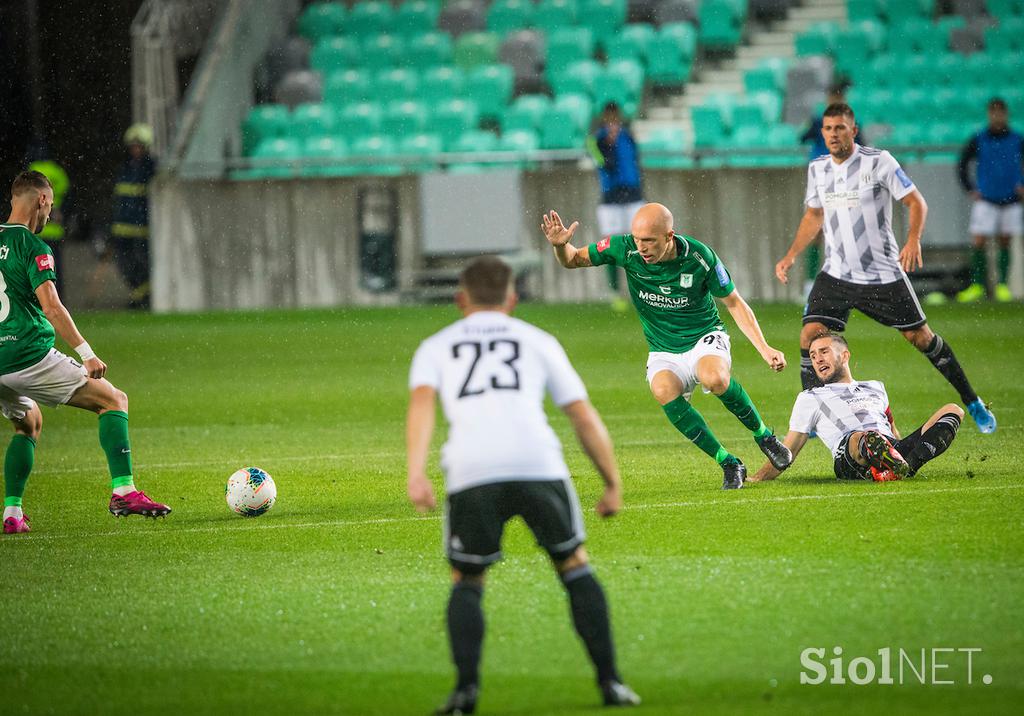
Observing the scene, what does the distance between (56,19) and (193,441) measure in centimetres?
1435

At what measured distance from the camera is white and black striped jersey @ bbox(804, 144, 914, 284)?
10.0 metres

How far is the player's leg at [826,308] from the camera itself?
384 inches

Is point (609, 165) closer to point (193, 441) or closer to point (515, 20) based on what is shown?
point (515, 20)

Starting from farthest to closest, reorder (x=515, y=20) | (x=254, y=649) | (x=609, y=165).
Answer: (x=515, y=20) < (x=609, y=165) < (x=254, y=649)

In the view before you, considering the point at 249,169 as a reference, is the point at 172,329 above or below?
below

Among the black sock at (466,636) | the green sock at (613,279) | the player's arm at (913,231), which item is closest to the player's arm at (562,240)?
the player's arm at (913,231)

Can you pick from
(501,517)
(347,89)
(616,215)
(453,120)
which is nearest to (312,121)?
(347,89)

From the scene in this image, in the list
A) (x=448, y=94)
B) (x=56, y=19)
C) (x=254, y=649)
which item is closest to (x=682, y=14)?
(x=448, y=94)

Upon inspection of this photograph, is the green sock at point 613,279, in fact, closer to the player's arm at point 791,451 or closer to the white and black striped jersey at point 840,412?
the player's arm at point 791,451

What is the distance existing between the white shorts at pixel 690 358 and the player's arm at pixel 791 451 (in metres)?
0.57

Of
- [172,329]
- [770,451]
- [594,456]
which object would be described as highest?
[594,456]

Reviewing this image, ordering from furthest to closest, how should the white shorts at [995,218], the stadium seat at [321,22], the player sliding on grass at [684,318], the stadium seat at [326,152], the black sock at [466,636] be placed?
1. the stadium seat at [321,22]
2. the stadium seat at [326,152]
3. the white shorts at [995,218]
4. the player sliding on grass at [684,318]
5. the black sock at [466,636]

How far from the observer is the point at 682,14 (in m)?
24.8

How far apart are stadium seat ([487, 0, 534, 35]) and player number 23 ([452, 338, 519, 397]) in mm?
21535
